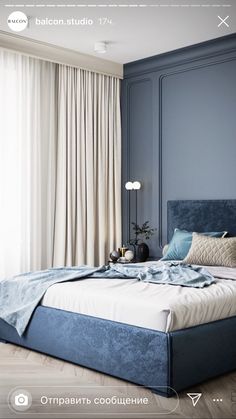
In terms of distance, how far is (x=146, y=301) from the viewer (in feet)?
10.4

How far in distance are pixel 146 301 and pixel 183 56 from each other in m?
3.18

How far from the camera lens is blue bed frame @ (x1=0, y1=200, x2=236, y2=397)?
2.96 metres

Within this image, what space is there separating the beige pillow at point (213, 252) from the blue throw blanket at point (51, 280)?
1.47ft

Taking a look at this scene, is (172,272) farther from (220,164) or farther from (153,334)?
(220,164)

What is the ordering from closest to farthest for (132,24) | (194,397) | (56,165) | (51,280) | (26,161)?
(194,397), (51,280), (132,24), (26,161), (56,165)

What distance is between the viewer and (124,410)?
269cm

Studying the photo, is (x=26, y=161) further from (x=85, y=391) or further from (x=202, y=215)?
(x=85, y=391)

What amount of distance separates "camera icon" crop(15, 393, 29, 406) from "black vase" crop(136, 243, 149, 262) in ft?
9.88

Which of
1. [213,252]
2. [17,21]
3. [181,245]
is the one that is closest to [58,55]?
[17,21]

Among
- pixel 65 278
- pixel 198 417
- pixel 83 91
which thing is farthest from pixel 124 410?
pixel 83 91

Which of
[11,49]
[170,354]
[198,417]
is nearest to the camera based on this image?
[198,417]

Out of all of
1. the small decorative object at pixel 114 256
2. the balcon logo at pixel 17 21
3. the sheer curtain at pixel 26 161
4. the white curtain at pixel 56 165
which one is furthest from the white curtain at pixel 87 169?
the balcon logo at pixel 17 21

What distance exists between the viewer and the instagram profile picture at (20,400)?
264 centimetres

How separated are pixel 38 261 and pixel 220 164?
6.55 ft
